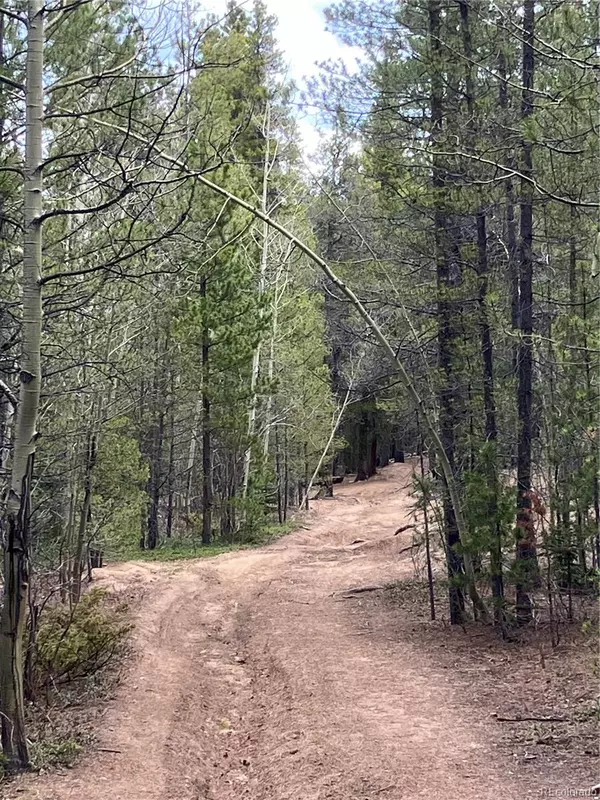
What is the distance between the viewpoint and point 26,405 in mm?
4820

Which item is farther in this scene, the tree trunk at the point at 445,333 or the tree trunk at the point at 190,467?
the tree trunk at the point at 190,467

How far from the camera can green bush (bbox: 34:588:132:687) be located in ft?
22.8

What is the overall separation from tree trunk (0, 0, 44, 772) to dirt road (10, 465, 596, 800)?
3.59 feet

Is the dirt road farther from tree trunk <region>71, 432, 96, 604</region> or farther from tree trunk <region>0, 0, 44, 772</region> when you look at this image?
tree trunk <region>71, 432, 96, 604</region>

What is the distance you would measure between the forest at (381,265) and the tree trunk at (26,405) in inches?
0.6

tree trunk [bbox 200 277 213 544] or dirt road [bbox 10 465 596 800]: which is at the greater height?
tree trunk [bbox 200 277 213 544]

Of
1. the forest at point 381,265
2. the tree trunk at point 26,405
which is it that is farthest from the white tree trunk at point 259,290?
the tree trunk at point 26,405

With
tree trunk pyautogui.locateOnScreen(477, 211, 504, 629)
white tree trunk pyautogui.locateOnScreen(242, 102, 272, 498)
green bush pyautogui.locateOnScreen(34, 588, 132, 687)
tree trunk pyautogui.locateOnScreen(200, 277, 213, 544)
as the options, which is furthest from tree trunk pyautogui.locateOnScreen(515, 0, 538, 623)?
white tree trunk pyautogui.locateOnScreen(242, 102, 272, 498)

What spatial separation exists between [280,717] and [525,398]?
473 cm

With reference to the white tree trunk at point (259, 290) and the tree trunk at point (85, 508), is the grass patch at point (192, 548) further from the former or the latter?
the tree trunk at point (85, 508)

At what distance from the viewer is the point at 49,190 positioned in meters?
8.98

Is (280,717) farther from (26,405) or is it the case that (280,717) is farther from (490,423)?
(490,423)

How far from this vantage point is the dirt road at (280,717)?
17.1 ft

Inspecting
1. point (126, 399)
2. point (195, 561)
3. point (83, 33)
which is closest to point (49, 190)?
point (83, 33)
